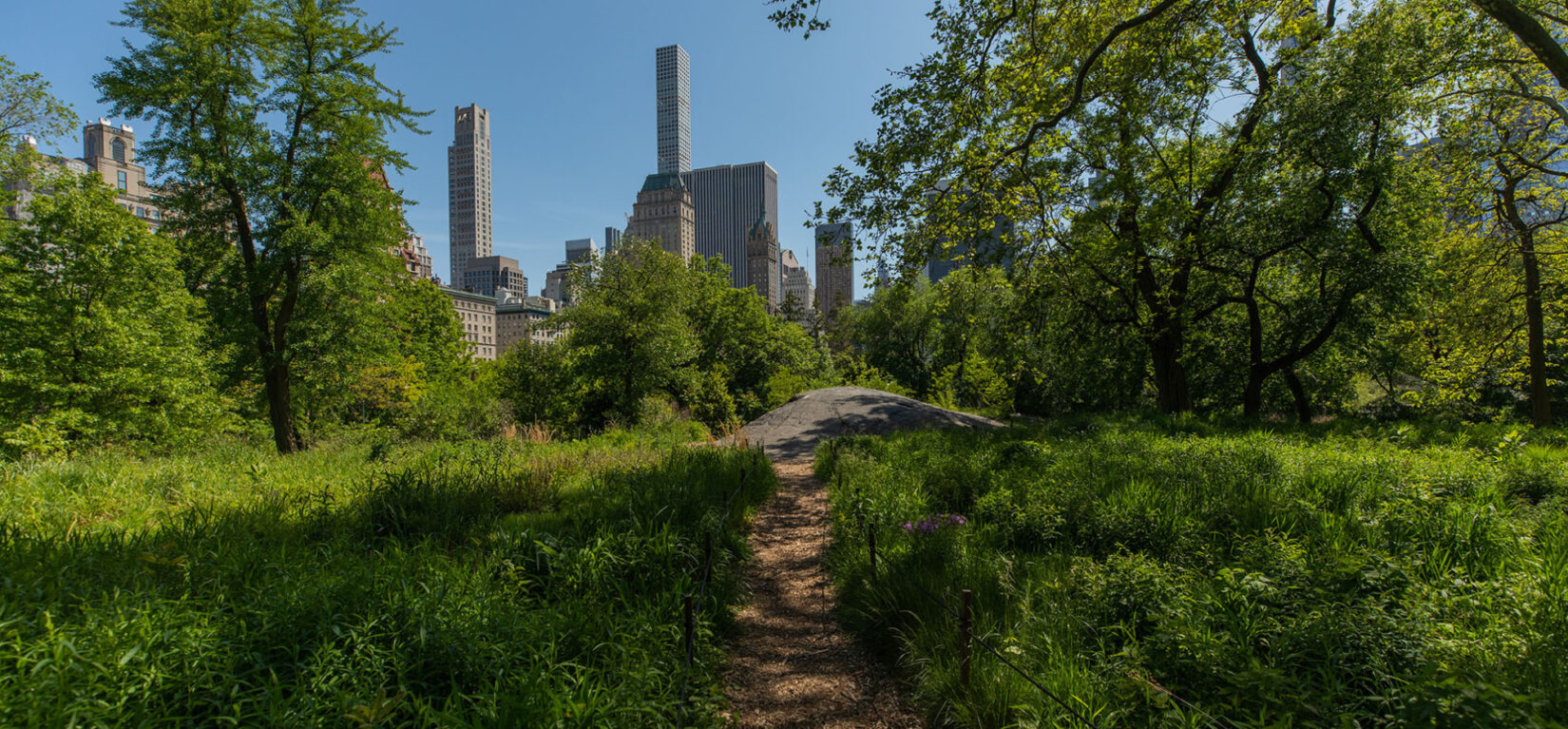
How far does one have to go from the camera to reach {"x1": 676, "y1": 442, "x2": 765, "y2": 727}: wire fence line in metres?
2.83

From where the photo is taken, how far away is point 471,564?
403cm

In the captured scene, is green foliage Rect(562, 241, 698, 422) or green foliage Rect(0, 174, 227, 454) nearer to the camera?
green foliage Rect(0, 174, 227, 454)

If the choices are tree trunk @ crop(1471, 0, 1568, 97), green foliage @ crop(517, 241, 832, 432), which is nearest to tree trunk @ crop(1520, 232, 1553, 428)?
tree trunk @ crop(1471, 0, 1568, 97)

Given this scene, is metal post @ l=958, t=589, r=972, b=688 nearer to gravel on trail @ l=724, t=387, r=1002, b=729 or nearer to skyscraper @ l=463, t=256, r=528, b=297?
gravel on trail @ l=724, t=387, r=1002, b=729

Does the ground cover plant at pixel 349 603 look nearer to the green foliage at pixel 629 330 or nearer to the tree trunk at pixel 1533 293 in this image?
the green foliage at pixel 629 330

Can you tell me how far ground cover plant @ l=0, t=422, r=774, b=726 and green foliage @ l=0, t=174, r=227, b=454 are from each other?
1015 cm

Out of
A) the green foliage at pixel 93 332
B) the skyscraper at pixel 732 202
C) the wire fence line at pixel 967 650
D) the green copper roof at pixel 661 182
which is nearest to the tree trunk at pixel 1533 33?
the wire fence line at pixel 967 650

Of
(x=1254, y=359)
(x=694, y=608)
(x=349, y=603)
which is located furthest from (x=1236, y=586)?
(x=1254, y=359)

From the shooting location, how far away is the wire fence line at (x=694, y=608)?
283 cm

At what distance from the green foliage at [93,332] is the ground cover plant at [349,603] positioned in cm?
1015

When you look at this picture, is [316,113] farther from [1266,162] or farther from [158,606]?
[1266,162]

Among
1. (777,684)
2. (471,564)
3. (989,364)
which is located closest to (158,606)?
(471,564)

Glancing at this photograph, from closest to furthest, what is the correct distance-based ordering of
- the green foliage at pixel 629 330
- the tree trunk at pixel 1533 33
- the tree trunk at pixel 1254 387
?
the tree trunk at pixel 1533 33, the tree trunk at pixel 1254 387, the green foliage at pixel 629 330

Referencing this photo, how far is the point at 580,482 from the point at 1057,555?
5321mm
